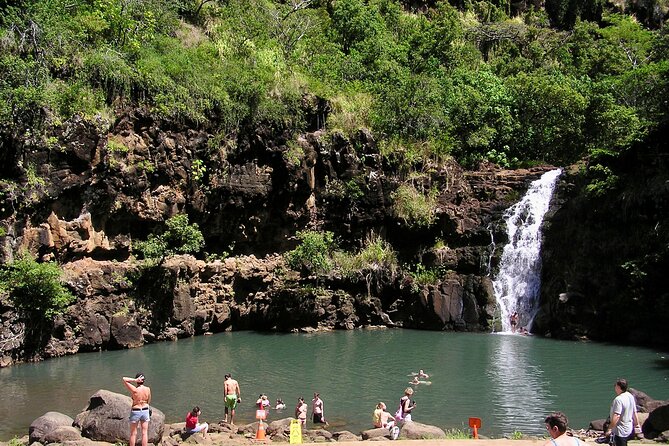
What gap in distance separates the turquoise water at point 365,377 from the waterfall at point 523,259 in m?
2.30

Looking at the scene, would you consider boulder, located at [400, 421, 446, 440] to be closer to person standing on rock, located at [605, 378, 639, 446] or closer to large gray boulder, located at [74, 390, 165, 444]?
person standing on rock, located at [605, 378, 639, 446]

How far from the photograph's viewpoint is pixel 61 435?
13695mm

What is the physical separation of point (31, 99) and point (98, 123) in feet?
9.67

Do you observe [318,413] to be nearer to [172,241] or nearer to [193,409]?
[193,409]

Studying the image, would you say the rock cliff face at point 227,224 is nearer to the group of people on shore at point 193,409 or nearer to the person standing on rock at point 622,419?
the group of people on shore at point 193,409

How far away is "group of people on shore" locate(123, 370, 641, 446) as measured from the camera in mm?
7078

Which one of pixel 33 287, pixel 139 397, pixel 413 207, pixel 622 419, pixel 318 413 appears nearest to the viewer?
pixel 622 419

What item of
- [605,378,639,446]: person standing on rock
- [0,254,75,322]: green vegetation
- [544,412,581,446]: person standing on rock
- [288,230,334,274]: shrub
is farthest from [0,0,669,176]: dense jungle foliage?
[544,412,581,446]: person standing on rock

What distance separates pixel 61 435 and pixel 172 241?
57.4 feet

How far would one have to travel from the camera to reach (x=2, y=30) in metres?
28.9

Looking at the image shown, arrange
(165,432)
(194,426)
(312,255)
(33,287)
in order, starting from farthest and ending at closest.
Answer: (312,255)
(33,287)
(165,432)
(194,426)

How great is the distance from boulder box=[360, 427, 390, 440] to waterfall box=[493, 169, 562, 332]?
18411 mm

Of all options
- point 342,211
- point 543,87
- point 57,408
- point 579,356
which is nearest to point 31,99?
point 57,408

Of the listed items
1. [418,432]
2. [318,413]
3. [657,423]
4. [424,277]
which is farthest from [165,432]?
[424,277]
